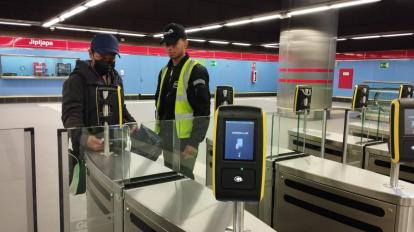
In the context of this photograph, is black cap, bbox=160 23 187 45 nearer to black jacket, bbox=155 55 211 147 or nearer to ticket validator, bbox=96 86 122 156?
A: black jacket, bbox=155 55 211 147

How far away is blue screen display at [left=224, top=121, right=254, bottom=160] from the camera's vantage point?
106 cm

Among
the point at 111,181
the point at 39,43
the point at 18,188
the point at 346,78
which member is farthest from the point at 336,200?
the point at 346,78

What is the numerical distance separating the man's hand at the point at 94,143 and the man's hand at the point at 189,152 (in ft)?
1.73

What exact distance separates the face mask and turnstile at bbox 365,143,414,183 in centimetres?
231

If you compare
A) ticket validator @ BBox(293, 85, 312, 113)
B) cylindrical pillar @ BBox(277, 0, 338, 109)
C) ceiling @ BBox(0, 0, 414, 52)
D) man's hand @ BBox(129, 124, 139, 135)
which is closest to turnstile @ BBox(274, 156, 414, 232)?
man's hand @ BBox(129, 124, 139, 135)

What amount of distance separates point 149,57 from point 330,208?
1019 centimetres

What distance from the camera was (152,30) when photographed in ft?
38.5

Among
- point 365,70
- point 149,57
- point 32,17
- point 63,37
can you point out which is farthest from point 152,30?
point 365,70

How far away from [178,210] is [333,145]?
2189mm

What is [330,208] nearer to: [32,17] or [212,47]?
[32,17]

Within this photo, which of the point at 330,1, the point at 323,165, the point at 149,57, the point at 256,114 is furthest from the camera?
the point at 149,57

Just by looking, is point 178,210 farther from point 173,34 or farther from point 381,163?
point 381,163

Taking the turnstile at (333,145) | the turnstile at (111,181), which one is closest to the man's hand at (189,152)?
the turnstile at (111,181)

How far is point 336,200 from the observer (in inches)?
77.4
